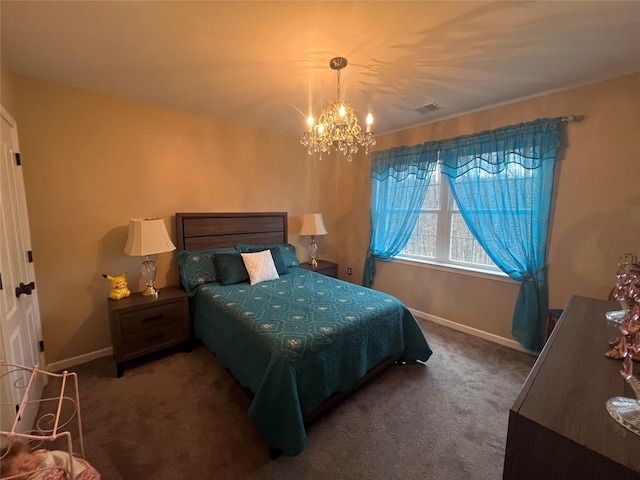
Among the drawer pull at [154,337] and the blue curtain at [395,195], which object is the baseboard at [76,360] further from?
the blue curtain at [395,195]

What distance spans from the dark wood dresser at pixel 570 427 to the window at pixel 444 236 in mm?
2048

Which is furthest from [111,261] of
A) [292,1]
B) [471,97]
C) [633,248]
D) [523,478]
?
[633,248]

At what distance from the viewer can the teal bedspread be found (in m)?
1.48

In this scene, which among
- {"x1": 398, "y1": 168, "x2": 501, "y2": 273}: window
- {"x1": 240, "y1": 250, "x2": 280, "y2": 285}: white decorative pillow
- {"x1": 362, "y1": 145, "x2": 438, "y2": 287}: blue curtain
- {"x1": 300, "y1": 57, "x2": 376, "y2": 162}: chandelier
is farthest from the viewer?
{"x1": 362, "y1": 145, "x2": 438, "y2": 287}: blue curtain

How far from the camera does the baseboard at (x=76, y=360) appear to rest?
2271 mm

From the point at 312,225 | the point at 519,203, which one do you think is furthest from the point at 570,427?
the point at 312,225

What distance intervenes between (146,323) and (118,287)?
1.40ft

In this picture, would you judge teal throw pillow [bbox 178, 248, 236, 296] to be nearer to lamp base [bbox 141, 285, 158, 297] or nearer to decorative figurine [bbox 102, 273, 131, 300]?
lamp base [bbox 141, 285, 158, 297]

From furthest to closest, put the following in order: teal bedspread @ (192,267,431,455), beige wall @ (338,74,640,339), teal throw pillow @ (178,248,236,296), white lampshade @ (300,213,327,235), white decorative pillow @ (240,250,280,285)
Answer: white lampshade @ (300,213,327,235)
white decorative pillow @ (240,250,280,285)
teal throw pillow @ (178,248,236,296)
beige wall @ (338,74,640,339)
teal bedspread @ (192,267,431,455)

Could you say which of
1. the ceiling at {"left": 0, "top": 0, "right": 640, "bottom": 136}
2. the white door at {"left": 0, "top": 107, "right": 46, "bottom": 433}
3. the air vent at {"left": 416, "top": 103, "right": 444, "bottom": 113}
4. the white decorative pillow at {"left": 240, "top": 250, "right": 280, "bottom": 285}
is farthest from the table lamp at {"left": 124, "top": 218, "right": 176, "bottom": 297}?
the air vent at {"left": 416, "top": 103, "right": 444, "bottom": 113}

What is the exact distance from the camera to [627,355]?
83cm

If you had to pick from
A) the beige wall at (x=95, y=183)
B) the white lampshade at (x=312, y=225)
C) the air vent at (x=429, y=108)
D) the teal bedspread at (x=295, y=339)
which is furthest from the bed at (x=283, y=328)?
the air vent at (x=429, y=108)

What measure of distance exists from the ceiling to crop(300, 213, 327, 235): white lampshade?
1.53 metres

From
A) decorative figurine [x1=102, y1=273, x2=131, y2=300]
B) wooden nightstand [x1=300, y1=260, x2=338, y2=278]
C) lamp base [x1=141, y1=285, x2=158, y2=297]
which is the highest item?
decorative figurine [x1=102, y1=273, x2=131, y2=300]
